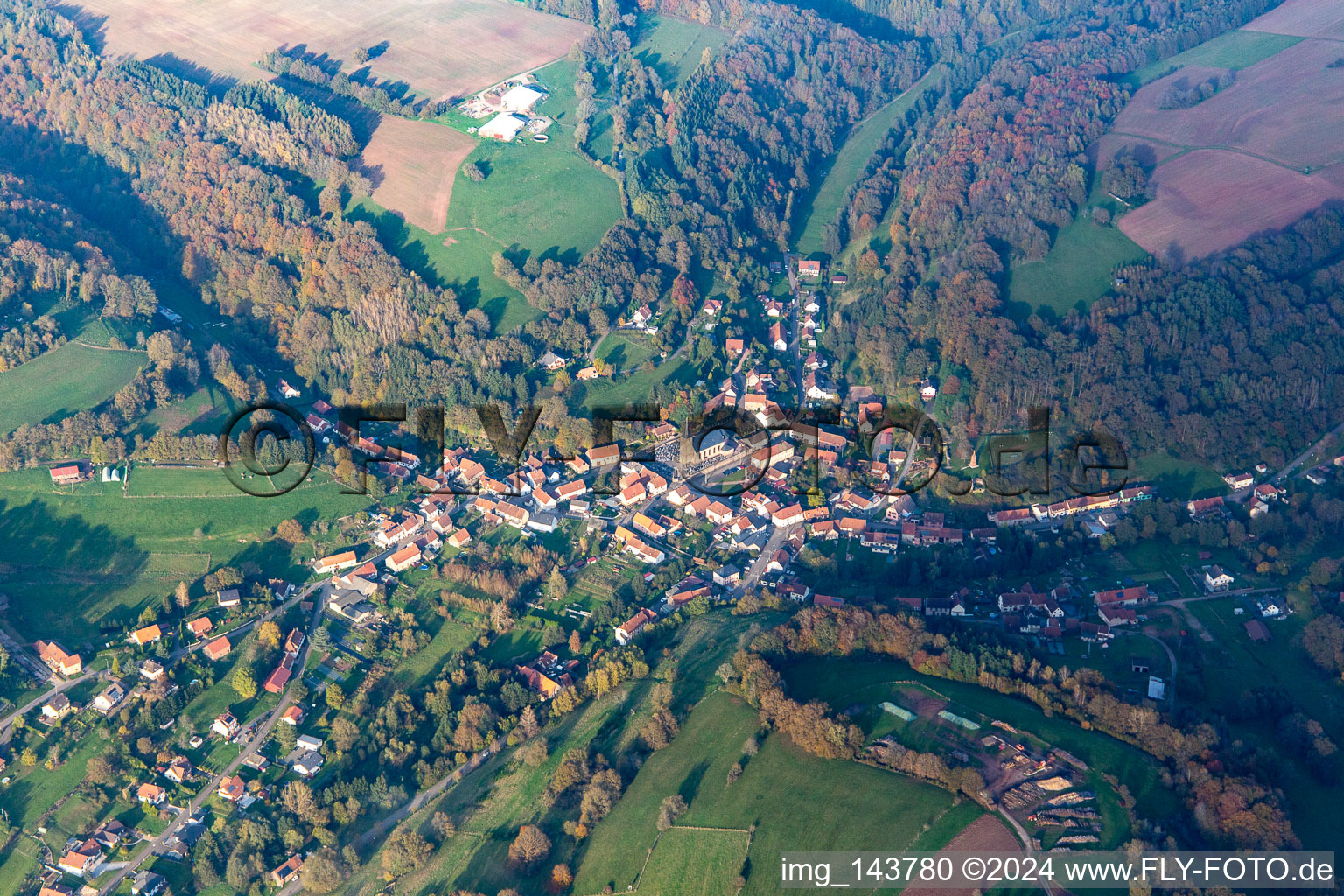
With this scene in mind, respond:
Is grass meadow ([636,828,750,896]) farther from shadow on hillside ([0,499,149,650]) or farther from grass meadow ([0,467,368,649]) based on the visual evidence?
shadow on hillside ([0,499,149,650])

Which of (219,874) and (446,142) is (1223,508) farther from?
(446,142)

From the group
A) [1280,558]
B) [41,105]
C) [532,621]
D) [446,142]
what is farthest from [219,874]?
[41,105]

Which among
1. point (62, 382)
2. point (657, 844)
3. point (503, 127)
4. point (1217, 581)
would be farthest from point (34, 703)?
point (1217, 581)

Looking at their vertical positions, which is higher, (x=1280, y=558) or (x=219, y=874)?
(x=1280, y=558)

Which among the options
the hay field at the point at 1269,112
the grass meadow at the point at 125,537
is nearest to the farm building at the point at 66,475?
the grass meadow at the point at 125,537

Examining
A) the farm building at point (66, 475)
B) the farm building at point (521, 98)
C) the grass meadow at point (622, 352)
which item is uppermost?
the farm building at point (521, 98)

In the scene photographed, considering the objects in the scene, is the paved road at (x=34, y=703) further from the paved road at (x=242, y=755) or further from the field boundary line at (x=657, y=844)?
the field boundary line at (x=657, y=844)

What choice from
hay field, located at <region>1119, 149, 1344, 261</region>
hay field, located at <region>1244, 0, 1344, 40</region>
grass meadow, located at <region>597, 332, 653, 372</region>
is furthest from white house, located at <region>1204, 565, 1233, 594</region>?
hay field, located at <region>1244, 0, 1344, 40</region>

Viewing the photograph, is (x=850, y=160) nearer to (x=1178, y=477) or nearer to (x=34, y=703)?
(x=1178, y=477)
